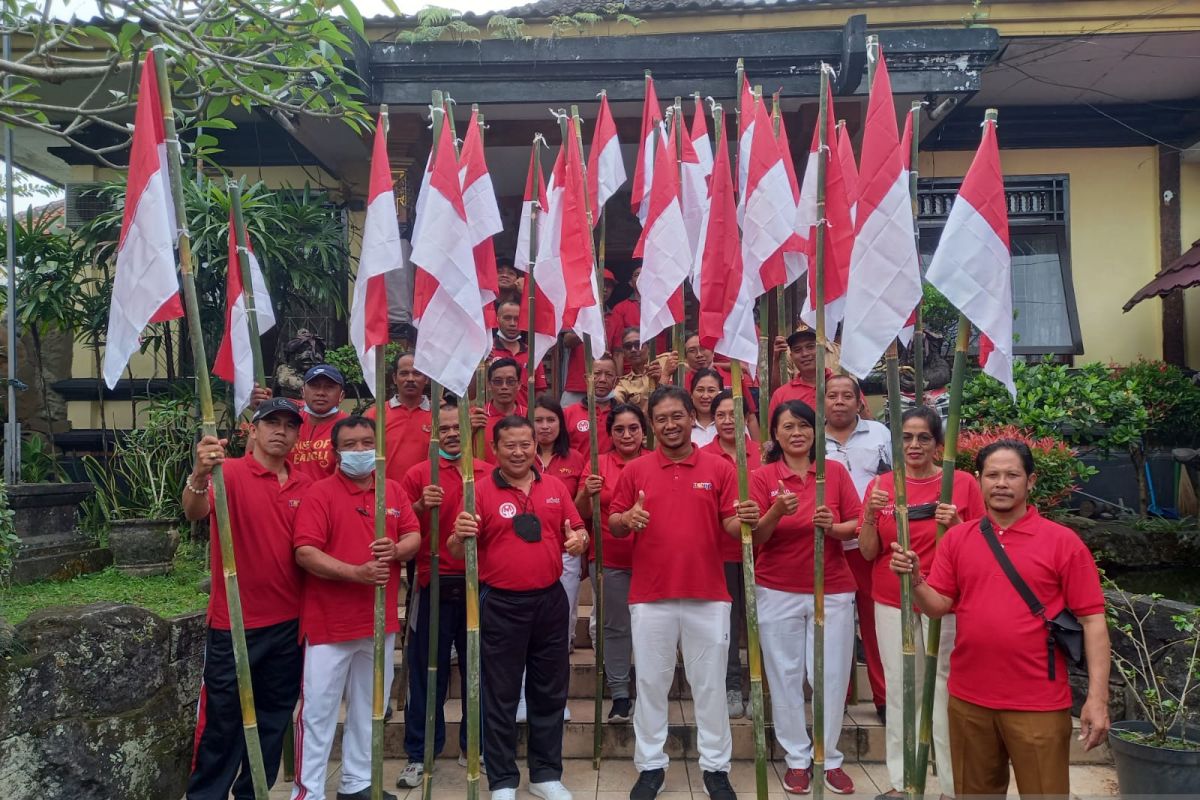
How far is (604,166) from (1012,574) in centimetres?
361

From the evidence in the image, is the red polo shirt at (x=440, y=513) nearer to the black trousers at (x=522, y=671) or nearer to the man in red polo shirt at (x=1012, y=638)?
the black trousers at (x=522, y=671)

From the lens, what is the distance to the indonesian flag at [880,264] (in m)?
3.60

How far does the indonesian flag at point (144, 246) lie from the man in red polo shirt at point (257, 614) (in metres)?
0.69

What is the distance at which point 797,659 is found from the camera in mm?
4402

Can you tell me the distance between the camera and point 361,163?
30.3 ft

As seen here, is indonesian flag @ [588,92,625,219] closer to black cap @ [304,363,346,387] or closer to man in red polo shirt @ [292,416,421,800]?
black cap @ [304,363,346,387]

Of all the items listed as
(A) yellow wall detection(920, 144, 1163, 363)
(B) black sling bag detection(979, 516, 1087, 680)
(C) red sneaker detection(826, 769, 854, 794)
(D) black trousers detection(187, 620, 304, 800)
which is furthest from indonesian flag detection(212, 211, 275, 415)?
(A) yellow wall detection(920, 144, 1163, 363)

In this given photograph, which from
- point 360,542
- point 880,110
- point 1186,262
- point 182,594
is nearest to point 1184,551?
point 1186,262

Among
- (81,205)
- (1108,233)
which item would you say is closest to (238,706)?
(81,205)

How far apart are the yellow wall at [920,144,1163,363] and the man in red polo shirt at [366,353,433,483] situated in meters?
6.04

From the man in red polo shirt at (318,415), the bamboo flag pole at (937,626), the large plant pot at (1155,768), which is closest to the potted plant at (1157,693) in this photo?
the large plant pot at (1155,768)

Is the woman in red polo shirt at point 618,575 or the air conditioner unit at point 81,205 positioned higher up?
the air conditioner unit at point 81,205

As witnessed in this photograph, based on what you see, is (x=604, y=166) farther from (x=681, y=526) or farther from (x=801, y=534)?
(x=801, y=534)

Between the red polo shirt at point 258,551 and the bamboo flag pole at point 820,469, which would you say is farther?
the red polo shirt at point 258,551
